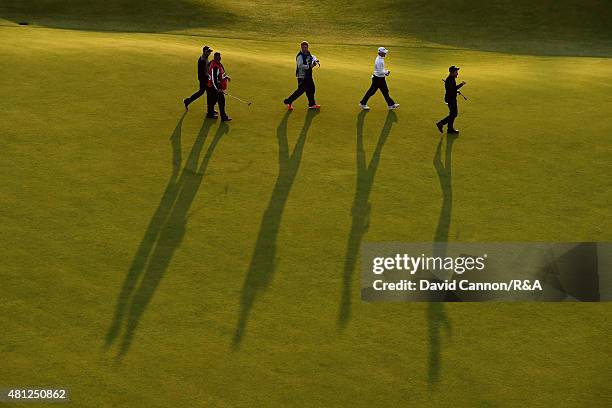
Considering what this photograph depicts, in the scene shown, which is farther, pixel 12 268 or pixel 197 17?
pixel 197 17

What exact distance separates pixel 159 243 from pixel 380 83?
8887 mm

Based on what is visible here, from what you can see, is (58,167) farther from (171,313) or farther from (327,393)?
(327,393)

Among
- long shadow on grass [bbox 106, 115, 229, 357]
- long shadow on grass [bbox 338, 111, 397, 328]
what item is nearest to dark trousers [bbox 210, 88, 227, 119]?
long shadow on grass [bbox 106, 115, 229, 357]

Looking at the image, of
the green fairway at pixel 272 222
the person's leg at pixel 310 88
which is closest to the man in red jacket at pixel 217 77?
the green fairway at pixel 272 222

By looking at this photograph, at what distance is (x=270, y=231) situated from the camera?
1814cm

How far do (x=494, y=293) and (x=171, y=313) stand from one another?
6.23 m

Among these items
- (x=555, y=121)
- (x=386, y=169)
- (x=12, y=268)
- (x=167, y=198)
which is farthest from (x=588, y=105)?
(x=12, y=268)

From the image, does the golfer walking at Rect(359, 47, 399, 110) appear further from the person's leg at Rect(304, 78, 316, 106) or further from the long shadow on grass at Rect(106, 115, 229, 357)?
the long shadow on grass at Rect(106, 115, 229, 357)

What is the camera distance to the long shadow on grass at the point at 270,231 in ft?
52.6

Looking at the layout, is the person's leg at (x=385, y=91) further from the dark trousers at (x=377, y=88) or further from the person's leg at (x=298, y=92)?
the person's leg at (x=298, y=92)

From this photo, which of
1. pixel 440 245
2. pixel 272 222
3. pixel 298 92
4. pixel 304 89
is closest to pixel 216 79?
pixel 298 92

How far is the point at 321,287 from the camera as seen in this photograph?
1647 centimetres

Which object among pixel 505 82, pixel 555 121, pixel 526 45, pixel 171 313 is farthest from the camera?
pixel 526 45

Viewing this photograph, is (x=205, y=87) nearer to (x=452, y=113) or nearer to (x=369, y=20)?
(x=452, y=113)
